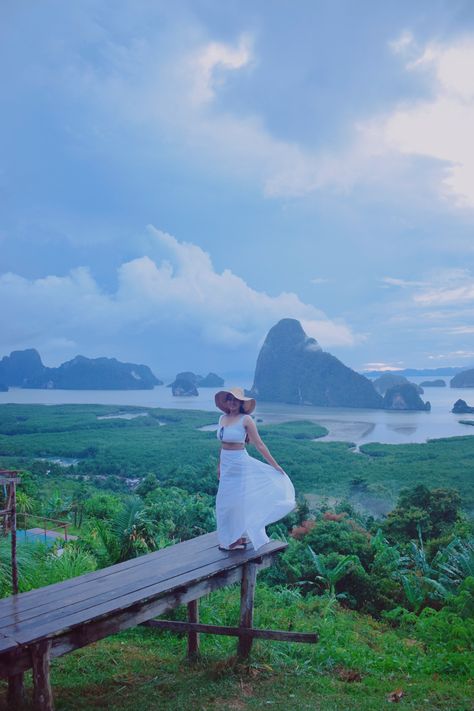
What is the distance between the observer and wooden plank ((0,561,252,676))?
A: 8.58 feet

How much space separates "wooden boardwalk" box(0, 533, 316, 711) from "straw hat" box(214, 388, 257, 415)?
99 centimetres

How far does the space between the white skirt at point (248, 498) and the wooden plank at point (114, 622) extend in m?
0.30

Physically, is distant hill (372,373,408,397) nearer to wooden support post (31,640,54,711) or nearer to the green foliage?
the green foliage

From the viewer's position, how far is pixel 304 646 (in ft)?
13.4

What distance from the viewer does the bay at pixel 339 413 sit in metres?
46.4

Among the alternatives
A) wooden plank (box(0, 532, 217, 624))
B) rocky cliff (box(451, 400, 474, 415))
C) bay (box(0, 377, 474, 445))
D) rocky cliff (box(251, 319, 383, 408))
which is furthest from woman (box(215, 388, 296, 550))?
rocky cliff (box(251, 319, 383, 408))

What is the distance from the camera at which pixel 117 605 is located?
9.61 feet

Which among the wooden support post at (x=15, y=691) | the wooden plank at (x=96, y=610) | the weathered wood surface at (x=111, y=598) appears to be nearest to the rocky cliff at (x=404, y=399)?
the weathered wood surface at (x=111, y=598)

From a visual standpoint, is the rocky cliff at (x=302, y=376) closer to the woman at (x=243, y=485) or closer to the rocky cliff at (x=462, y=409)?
the rocky cliff at (x=462, y=409)

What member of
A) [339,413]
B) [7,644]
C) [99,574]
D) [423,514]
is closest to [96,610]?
[7,644]

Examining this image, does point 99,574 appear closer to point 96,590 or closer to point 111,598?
point 96,590

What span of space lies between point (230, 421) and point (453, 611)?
2.98 meters

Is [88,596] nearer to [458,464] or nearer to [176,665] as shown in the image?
[176,665]

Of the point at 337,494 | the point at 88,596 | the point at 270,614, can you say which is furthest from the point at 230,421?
the point at 337,494
